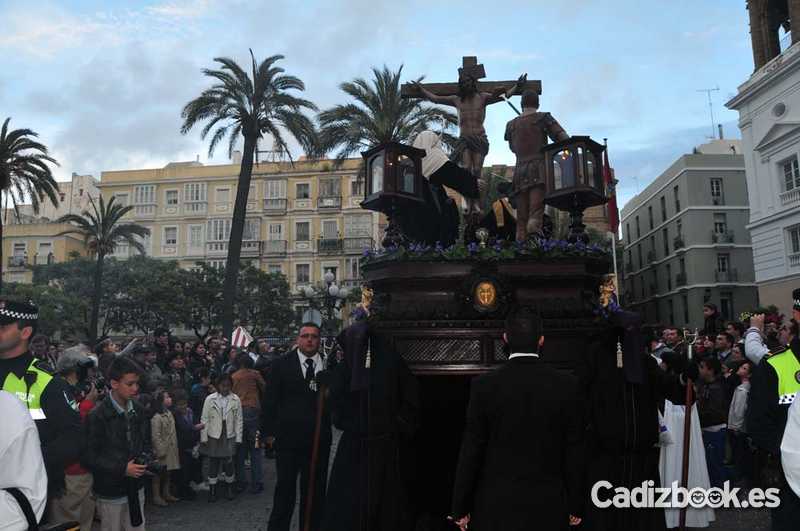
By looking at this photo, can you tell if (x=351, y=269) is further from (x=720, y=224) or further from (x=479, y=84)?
(x=479, y=84)

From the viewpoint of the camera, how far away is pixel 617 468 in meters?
5.46

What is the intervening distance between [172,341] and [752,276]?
143ft

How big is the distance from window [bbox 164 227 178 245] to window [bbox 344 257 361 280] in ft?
53.1

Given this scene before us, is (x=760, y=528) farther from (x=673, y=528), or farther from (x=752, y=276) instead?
(x=752, y=276)

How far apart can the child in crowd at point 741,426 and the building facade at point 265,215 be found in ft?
136

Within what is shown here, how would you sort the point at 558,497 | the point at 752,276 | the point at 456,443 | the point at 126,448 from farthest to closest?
the point at 752,276, the point at 456,443, the point at 126,448, the point at 558,497

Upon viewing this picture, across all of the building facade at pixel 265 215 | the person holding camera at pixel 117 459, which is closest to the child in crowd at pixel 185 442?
the person holding camera at pixel 117 459

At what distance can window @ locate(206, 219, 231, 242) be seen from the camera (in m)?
53.8

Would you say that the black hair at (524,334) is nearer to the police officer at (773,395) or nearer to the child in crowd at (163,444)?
the police officer at (773,395)

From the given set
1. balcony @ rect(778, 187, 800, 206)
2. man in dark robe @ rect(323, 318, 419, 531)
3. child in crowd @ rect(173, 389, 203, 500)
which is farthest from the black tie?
balcony @ rect(778, 187, 800, 206)

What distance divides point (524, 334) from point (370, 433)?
7.18 feet

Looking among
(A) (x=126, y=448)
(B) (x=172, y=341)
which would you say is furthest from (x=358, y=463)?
(B) (x=172, y=341)

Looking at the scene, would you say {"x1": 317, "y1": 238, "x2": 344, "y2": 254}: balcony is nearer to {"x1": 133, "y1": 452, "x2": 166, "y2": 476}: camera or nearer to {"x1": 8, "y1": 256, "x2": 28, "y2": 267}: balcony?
{"x1": 8, "y1": 256, "x2": 28, "y2": 267}: balcony

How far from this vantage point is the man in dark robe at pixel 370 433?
5426mm
